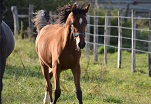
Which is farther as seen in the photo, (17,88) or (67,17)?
(17,88)

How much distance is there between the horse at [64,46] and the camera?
837 centimetres

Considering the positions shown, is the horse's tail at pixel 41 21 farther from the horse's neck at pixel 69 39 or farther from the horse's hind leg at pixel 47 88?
the horse's neck at pixel 69 39

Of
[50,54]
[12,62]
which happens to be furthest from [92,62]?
[50,54]

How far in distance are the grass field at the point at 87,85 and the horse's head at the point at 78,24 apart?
1.78 meters

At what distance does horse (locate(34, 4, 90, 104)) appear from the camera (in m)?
8.37

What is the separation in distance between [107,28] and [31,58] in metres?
3.19

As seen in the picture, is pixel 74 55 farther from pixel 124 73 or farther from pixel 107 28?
pixel 107 28

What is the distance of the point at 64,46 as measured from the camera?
878 centimetres

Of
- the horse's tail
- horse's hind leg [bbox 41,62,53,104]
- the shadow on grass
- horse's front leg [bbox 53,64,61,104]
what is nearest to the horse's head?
horse's front leg [bbox 53,64,61,104]

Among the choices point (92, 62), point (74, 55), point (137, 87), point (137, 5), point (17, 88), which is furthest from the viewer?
point (137, 5)

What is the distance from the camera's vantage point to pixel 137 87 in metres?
11.9

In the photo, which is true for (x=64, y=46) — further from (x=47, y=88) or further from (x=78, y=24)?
(x=47, y=88)

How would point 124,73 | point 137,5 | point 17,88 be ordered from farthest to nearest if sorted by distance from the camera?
point 137,5 < point 124,73 < point 17,88

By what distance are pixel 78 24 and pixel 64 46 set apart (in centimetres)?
66
